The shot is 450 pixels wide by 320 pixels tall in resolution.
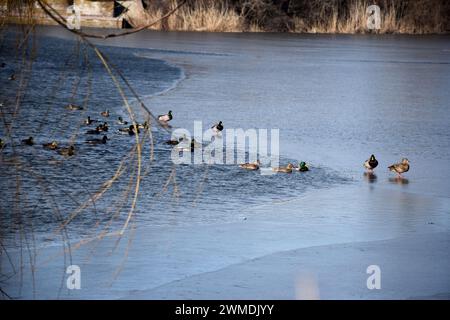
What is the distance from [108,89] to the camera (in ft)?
50.8

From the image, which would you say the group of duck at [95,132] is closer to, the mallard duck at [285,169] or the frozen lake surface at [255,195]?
the frozen lake surface at [255,195]

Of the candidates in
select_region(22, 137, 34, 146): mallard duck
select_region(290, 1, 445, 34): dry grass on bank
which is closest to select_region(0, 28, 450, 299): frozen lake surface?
select_region(22, 137, 34, 146): mallard duck

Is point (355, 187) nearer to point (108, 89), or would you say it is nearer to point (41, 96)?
point (41, 96)

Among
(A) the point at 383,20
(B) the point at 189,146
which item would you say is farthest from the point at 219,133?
(A) the point at 383,20

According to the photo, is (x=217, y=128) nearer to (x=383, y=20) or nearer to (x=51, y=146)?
(x=51, y=146)

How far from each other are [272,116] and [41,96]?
320 cm

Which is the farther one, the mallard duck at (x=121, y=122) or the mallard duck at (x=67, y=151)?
the mallard duck at (x=121, y=122)

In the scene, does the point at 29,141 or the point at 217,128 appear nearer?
the point at 29,141

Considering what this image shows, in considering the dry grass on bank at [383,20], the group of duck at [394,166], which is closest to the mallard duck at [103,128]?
the group of duck at [394,166]

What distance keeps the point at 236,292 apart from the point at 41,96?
8741 millimetres
